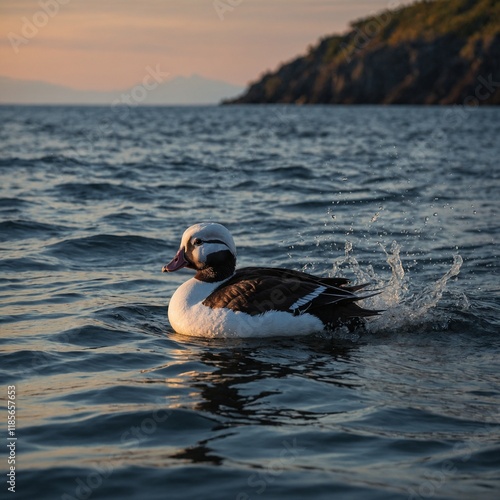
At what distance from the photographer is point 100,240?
13.8 m

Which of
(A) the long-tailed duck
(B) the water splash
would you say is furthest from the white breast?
(B) the water splash

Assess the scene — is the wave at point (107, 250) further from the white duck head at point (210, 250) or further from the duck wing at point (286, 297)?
the duck wing at point (286, 297)

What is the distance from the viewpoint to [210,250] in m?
9.27

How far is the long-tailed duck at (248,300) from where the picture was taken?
28.8 ft

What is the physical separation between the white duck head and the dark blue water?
30.9 inches

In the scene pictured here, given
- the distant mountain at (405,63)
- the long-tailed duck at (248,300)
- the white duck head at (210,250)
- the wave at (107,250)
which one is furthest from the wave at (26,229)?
the distant mountain at (405,63)

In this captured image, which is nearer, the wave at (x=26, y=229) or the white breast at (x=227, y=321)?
the white breast at (x=227, y=321)

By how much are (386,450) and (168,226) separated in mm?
10070

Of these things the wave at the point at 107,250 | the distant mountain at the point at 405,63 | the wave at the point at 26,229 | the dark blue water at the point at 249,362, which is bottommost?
the dark blue water at the point at 249,362

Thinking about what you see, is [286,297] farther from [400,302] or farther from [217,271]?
[400,302]

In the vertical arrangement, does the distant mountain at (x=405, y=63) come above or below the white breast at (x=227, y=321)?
above

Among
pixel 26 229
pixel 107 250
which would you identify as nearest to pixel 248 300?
pixel 107 250

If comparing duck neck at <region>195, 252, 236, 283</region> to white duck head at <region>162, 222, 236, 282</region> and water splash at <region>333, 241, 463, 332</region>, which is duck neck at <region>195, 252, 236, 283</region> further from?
water splash at <region>333, 241, 463, 332</region>

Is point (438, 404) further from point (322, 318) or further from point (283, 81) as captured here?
point (283, 81)
